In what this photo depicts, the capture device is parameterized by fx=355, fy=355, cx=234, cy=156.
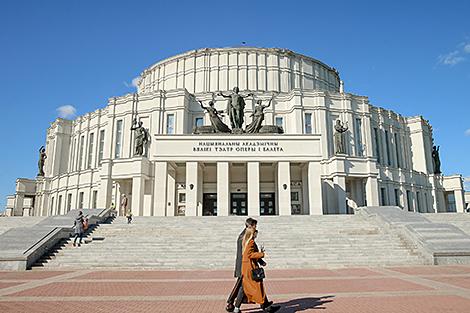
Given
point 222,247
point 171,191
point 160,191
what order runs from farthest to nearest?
point 171,191 < point 160,191 < point 222,247

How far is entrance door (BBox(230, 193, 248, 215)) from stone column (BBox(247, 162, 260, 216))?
518 centimetres

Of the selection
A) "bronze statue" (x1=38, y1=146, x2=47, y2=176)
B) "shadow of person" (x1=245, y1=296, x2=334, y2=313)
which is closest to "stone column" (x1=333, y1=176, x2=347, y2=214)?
"shadow of person" (x1=245, y1=296, x2=334, y2=313)

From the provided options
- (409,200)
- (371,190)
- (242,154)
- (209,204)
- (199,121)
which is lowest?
(209,204)

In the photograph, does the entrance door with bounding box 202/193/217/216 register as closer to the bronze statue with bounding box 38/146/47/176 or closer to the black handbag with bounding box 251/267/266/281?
the black handbag with bounding box 251/267/266/281

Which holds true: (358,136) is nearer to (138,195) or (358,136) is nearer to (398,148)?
(398,148)

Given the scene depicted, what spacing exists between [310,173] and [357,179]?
9.01 metres

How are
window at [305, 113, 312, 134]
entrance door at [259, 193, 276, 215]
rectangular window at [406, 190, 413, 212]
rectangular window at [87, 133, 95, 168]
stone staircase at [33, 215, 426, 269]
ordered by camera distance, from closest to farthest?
stone staircase at [33, 215, 426, 269] < entrance door at [259, 193, 276, 215] < window at [305, 113, 312, 134] < rectangular window at [406, 190, 413, 212] < rectangular window at [87, 133, 95, 168]

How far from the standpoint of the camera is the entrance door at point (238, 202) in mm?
33406

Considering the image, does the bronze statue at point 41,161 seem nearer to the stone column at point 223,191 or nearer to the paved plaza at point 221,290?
the stone column at point 223,191

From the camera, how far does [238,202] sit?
110 feet

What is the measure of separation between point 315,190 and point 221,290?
2053 centimetres

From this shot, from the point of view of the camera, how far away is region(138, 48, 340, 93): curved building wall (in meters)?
47.0

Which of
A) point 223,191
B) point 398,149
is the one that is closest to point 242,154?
point 223,191

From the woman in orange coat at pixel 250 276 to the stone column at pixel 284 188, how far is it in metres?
21.8
